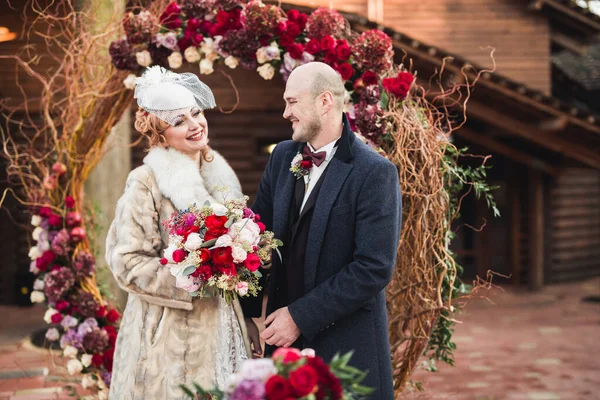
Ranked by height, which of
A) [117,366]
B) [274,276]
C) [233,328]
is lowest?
[117,366]

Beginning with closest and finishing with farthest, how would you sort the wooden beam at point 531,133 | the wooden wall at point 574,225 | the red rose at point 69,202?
1. the red rose at point 69,202
2. the wooden beam at point 531,133
3. the wooden wall at point 574,225

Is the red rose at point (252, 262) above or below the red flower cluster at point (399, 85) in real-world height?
below

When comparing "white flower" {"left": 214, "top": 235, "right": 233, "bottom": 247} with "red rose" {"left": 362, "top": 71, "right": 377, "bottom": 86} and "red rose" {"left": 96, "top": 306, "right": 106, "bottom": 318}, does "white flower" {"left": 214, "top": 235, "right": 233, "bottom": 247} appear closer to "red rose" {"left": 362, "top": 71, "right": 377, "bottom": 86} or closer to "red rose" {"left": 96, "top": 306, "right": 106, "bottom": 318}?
"red rose" {"left": 362, "top": 71, "right": 377, "bottom": 86}

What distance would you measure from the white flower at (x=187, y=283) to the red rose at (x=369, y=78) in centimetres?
182

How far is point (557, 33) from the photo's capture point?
11.6 meters

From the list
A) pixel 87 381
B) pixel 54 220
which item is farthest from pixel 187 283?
pixel 54 220

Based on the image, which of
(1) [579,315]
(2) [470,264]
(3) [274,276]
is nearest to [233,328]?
(3) [274,276]

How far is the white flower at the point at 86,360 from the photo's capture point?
4.33 metres

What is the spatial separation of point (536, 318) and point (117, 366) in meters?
6.94

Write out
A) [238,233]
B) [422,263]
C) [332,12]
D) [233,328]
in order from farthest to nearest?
[332,12] < [422,263] < [233,328] < [238,233]

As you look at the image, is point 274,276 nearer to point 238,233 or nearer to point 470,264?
point 238,233

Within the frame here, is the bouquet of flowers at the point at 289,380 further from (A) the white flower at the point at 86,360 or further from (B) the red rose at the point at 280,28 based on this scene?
(A) the white flower at the point at 86,360

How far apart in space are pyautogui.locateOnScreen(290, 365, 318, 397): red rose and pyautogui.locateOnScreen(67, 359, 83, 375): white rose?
3009 millimetres

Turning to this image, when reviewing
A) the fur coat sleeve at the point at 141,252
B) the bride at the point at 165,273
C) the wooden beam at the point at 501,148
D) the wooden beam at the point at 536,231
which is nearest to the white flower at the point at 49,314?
the bride at the point at 165,273
